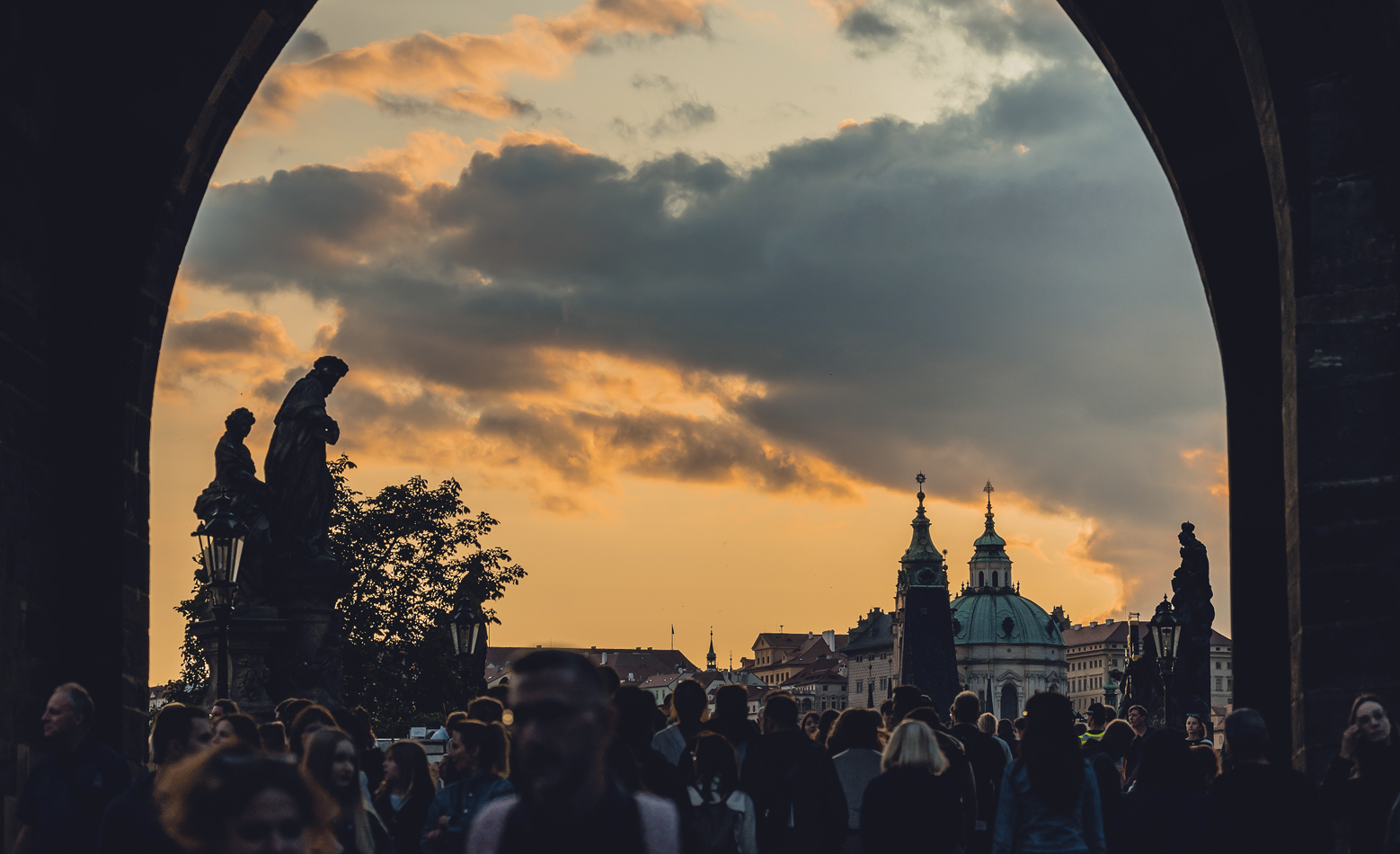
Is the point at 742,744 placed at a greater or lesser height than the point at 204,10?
lesser

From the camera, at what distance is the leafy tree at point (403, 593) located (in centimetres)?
3759

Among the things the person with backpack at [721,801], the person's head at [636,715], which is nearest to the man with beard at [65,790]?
the person's head at [636,715]

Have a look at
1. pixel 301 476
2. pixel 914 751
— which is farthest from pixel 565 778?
pixel 301 476

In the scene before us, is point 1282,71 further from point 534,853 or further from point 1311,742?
point 534,853

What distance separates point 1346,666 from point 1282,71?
3.00 m

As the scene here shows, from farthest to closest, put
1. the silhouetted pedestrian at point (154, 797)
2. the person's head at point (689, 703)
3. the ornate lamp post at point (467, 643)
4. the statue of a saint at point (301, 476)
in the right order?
the ornate lamp post at point (467, 643) → the statue of a saint at point (301, 476) → the person's head at point (689, 703) → the silhouetted pedestrian at point (154, 797)

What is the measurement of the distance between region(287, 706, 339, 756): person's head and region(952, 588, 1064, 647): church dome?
177 m

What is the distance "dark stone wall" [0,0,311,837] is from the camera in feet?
31.1

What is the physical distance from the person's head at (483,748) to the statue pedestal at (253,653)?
6694 millimetres

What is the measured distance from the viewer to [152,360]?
36.6 feet

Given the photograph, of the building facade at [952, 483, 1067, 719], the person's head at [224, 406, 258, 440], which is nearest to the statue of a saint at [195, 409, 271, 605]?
the person's head at [224, 406, 258, 440]

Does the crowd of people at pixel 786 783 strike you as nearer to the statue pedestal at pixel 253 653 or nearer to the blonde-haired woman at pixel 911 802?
the blonde-haired woman at pixel 911 802

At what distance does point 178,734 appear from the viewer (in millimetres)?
5504

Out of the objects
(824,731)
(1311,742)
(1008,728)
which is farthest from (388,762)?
(1008,728)
